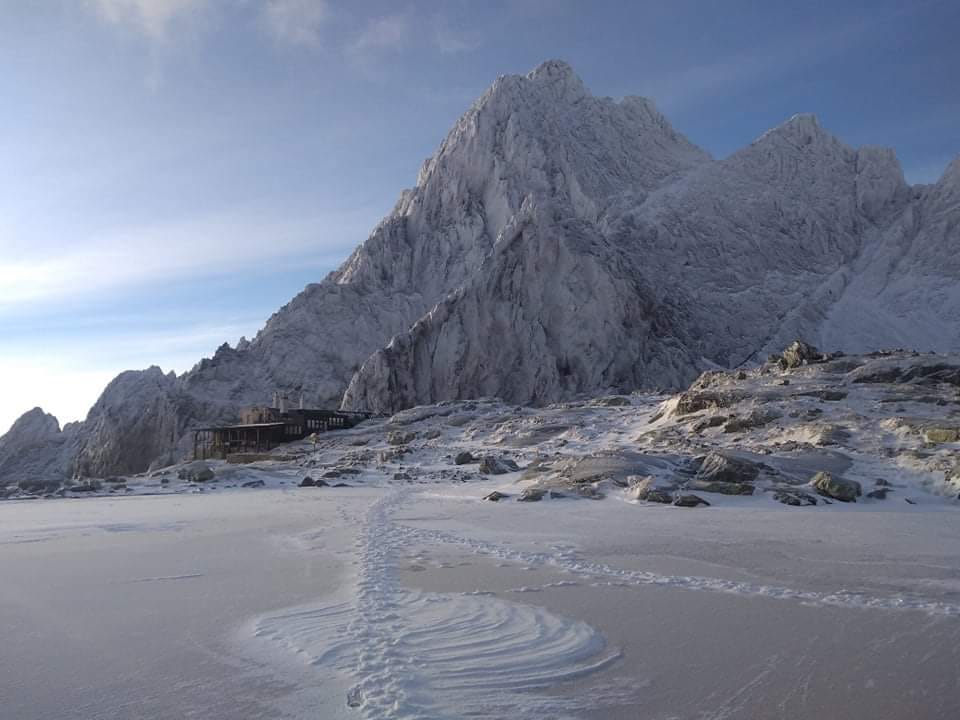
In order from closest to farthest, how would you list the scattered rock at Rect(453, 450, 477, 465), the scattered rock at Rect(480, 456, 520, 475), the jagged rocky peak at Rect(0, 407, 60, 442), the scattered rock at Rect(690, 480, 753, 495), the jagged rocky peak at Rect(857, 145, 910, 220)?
1. the scattered rock at Rect(690, 480, 753, 495)
2. the scattered rock at Rect(480, 456, 520, 475)
3. the scattered rock at Rect(453, 450, 477, 465)
4. the jagged rocky peak at Rect(0, 407, 60, 442)
5. the jagged rocky peak at Rect(857, 145, 910, 220)

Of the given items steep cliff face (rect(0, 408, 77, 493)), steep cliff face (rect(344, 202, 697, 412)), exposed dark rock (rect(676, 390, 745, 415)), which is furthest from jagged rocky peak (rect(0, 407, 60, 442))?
exposed dark rock (rect(676, 390, 745, 415))

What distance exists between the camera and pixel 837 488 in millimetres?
12773

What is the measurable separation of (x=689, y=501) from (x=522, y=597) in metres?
7.05

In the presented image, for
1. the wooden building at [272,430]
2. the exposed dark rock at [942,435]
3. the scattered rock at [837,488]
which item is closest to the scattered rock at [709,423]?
Answer: the exposed dark rock at [942,435]

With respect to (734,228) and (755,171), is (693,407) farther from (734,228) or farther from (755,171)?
(755,171)

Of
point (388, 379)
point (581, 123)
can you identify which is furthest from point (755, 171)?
point (388, 379)

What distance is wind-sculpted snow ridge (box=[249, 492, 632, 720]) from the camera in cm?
378

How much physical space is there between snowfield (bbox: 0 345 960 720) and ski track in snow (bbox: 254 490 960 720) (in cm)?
2

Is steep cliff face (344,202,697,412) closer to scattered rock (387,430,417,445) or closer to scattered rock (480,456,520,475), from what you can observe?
scattered rock (387,430,417,445)

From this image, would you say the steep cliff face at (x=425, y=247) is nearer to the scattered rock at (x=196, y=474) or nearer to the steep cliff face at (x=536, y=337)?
the steep cliff face at (x=536, y=337)

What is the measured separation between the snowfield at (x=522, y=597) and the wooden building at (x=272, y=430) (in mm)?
28290

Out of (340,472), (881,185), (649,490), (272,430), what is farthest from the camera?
(881,185)

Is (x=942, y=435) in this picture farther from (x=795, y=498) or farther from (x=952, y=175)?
(x=952, y=175)

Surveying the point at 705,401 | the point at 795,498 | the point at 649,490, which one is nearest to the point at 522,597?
the point at 649,490
